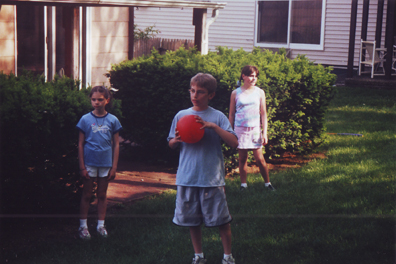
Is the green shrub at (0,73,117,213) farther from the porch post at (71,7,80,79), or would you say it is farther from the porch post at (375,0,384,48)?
the porch post at (375,0,384,48)

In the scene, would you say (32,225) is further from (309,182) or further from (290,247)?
(309,182)

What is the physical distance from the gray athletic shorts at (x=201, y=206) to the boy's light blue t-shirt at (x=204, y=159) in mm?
70

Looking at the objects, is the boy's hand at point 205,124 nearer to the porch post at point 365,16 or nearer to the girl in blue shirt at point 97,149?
the girl in blue shirt at point 97,149

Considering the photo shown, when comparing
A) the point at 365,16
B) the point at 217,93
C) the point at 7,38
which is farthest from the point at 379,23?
A: the point at 7,38

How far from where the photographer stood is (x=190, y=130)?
3596 mm

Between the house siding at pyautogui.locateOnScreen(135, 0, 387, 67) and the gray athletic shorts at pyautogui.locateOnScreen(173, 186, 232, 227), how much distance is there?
38.9 feet

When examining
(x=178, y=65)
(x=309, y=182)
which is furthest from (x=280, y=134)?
(x=178, y=65)

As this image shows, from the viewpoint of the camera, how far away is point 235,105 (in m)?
5.96

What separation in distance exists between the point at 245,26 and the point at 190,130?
633 inches

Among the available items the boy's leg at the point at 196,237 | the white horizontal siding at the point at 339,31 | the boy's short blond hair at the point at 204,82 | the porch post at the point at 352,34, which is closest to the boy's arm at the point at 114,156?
the boy's leg at the point at 196,237

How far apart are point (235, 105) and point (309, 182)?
140 cm

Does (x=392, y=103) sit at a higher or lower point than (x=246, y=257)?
higher

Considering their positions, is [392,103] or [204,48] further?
[392,103]

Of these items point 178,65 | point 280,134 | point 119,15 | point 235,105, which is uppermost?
point 119,15
